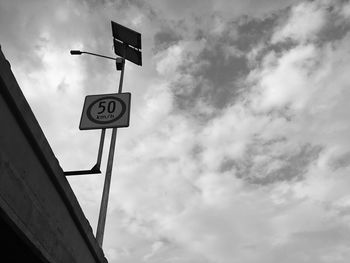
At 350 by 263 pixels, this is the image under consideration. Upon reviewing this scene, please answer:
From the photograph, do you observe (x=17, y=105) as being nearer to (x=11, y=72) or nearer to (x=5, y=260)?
(x=11, y=72)

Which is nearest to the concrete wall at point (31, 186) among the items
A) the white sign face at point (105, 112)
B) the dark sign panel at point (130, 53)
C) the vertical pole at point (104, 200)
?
the vertical pole at point (104, 200)

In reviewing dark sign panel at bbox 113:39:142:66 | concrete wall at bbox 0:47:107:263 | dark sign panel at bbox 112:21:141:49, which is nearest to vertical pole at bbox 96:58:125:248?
concrete wall at bbox 0:47:107:263

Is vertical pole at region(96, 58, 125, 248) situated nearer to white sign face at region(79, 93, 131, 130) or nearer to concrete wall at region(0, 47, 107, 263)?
white sign face at region(79, 93, 131, 130)

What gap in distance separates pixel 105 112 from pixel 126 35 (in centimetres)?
372

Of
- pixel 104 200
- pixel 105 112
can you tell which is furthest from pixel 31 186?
pixel 105 112

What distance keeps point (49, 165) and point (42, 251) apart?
0.99m

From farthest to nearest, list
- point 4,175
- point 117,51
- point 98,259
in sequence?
point 117,51
point 98,259
point 4,175

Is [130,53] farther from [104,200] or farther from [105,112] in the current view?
[104,200]

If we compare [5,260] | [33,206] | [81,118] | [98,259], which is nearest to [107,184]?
[81,118]

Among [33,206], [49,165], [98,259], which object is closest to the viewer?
[33,206]

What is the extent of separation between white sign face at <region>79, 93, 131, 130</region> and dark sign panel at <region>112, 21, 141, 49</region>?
300 cm

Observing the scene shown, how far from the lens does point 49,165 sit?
13.7ft

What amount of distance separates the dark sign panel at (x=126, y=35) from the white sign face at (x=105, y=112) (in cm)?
300

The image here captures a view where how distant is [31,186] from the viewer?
3.84m
